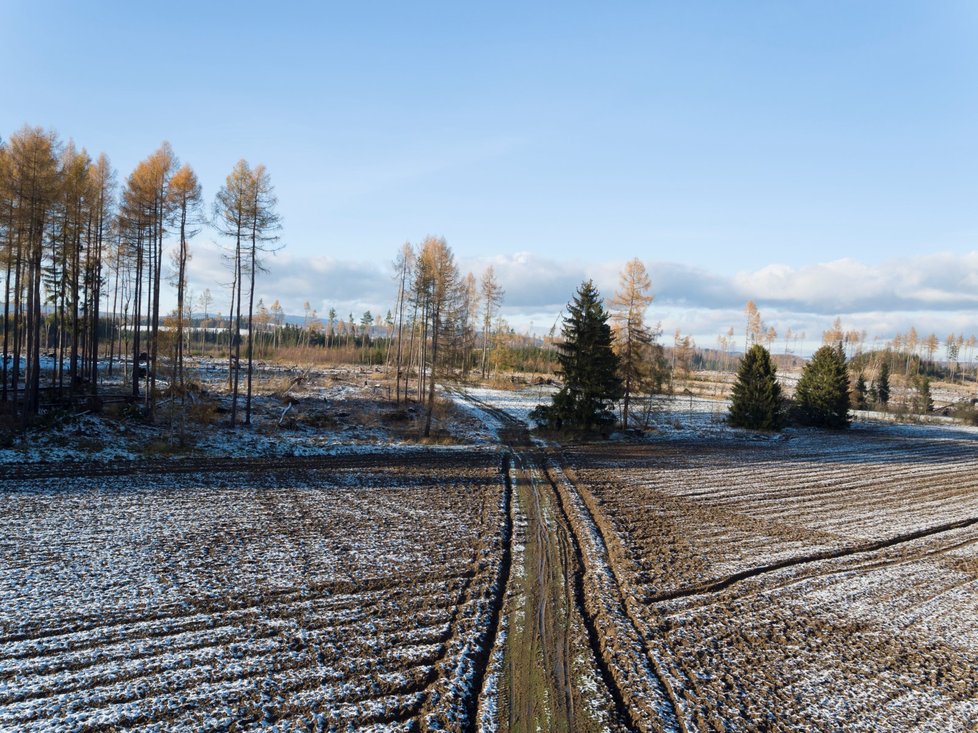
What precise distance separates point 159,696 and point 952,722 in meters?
9.31

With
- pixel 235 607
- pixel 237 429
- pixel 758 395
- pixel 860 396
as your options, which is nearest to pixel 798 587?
pixel 235 607

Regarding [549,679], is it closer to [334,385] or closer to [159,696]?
[159,696]

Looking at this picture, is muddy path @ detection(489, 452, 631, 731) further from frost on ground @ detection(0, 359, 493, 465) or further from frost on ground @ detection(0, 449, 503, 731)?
frost on ground @ detection(0, 359, 493, 465)

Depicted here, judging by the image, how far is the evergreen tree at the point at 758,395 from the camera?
3903 centimetres

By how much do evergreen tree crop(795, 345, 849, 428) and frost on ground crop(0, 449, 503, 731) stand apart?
37645mm

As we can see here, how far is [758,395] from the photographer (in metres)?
39.1

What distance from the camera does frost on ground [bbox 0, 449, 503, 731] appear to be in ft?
20.9

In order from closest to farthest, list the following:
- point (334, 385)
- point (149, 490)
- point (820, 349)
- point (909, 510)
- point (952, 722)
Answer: point (952, 722)
point (149, 490)
point (909, 510)
point (820, 349)
point (334, 385)

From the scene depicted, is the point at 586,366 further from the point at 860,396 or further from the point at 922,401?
the point at 860,396

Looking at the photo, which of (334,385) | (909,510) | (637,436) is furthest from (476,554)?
(334,385)

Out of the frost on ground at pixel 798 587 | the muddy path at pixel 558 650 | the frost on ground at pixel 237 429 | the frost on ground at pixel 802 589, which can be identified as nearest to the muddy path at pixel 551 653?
the muddy path at pixel 558 650

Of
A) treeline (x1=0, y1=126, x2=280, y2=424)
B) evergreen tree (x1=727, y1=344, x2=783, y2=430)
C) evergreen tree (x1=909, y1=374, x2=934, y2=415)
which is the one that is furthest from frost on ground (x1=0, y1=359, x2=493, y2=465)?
evergreen tree (x1=909, y1=374, x2=934, y2=415)

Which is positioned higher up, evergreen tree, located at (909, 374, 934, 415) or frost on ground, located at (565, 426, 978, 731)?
evergreen tree, located at (909, 374, 934, 415)

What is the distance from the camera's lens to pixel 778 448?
32.1 metres
